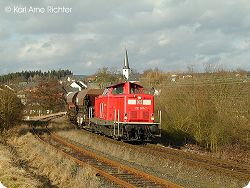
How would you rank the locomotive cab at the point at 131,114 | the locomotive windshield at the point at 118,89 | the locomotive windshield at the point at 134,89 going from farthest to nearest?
the locomotive windshield at the point at 118,89 → the locomotive windshield at the point at 134,89 → the locomotive cab at the point at 131,114

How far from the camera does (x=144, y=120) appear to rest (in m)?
20.5

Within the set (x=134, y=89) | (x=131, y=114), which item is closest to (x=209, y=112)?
(x=134, y=89)

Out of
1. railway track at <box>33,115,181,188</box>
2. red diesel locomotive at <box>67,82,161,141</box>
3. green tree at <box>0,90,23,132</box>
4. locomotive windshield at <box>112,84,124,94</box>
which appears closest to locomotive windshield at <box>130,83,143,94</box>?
red diesel locomotive at <box>67,82,161,141</box>

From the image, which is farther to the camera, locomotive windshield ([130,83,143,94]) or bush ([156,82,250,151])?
bush ([156,82,250,151])

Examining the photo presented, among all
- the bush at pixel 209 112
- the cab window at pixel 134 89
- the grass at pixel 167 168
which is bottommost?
the grass at pixel 167 168

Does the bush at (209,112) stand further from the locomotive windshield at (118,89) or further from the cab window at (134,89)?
the locomotive windshield at (118,89)

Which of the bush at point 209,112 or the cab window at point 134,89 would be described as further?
the bush at point 209,112

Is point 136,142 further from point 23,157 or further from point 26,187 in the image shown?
point 26,187

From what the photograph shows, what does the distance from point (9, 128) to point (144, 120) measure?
11.9 m

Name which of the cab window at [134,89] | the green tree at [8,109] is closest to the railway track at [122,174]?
the cab window at [134,89]

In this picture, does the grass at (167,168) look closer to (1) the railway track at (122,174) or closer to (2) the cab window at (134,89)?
(1) the railway track at (122,174)

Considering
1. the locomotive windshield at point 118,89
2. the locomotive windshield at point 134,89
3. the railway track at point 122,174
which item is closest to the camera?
the railway track at point 122,174

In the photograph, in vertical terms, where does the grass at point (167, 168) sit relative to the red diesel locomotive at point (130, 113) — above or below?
below

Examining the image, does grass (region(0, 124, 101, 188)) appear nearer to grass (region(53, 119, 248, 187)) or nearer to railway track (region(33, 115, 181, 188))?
railway track (region(33, 115, 181, 188))
